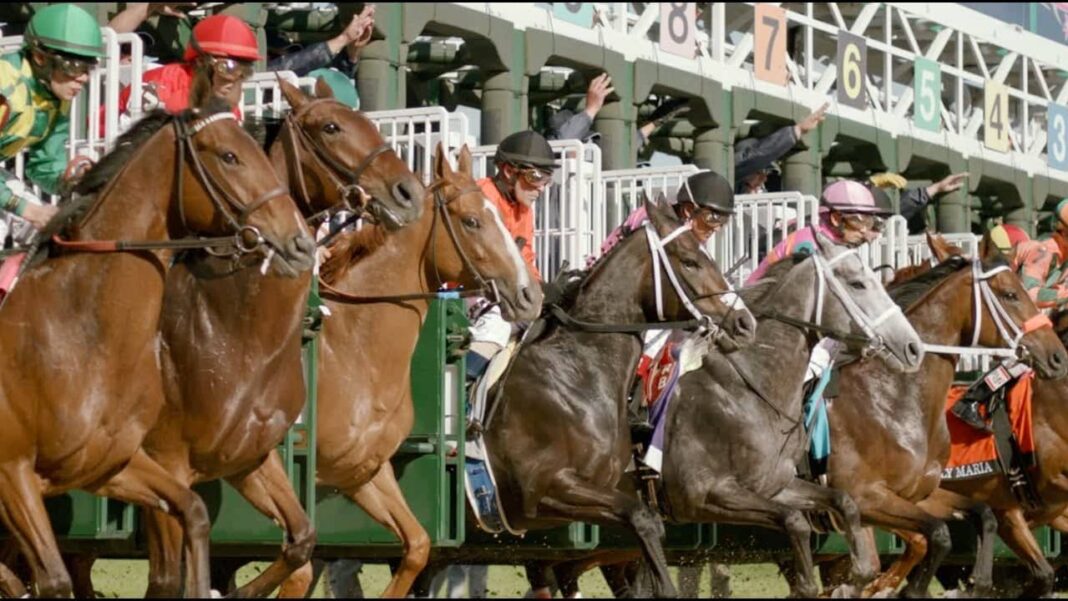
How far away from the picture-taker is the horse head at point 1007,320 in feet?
34.0

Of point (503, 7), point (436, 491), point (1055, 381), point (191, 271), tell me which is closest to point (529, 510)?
point (436, 491)

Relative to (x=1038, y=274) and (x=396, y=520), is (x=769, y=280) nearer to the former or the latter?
(x=396, y=520)

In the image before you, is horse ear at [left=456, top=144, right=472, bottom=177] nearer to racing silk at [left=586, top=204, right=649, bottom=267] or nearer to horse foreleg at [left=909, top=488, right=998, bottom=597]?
racing silk at [left=586, top=204, right=649, bottom=267]

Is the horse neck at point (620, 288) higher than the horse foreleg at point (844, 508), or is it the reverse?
the horse neck at point (620, 288)

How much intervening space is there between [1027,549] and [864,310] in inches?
82.2

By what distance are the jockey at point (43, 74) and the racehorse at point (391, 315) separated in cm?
125

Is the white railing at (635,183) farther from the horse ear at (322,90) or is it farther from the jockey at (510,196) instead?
the horse ear at (322,90)

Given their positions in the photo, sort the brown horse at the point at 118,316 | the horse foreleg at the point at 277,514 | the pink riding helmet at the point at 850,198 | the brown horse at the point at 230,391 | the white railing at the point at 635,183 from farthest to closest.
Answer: the white railing at the point at 635,183 → the pink riding helmet at the point at 850,198 → the horse foreleg at the point at 277,514 → the brown horse at the point at 230,391 → the brown horse at the point at 118,316

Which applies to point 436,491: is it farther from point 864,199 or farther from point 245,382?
point 864,199

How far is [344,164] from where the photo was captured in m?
7.65

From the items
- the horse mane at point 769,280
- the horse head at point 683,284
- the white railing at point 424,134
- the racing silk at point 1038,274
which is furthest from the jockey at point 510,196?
the racing silk at point 1038,274

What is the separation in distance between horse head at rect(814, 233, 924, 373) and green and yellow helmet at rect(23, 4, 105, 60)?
3738 mm

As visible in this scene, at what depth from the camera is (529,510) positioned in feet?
28.7

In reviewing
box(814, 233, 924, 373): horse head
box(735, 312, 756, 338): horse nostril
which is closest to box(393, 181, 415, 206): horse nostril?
box(735, 312, 756, 338): horse nostril
